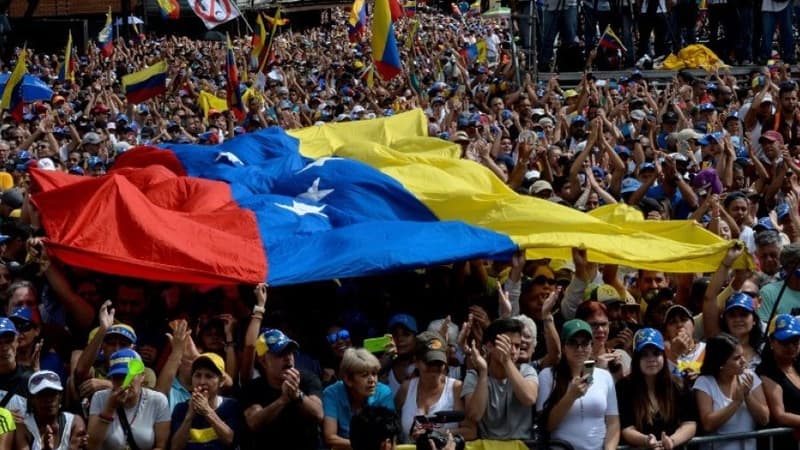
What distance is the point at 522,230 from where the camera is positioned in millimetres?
9578

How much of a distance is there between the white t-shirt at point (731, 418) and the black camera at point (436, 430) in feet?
3.85

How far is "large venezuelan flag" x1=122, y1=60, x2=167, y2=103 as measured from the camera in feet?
56.9

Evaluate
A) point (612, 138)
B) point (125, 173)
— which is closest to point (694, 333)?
point (125, 173)

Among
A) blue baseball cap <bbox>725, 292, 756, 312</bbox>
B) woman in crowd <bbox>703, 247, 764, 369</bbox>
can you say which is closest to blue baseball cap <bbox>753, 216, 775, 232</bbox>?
woman in crowd <bbox>703, 247, 764, 369</bbox>

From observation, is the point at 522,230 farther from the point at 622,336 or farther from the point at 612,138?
the point at 612,138

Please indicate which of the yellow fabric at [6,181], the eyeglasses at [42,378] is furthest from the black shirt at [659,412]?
the yellow fabric at [6,181]

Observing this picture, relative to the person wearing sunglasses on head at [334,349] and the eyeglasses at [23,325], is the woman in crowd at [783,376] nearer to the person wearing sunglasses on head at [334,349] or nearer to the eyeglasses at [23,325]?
the person wearing sunglasses on head at [334,349]

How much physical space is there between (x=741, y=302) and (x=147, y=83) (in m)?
10.6

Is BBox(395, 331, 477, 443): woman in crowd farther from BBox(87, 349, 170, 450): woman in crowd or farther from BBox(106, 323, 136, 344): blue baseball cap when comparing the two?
BBox(106, 323, 136, 344): blue baseball cap

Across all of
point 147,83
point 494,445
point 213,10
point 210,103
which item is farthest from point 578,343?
point 213,10

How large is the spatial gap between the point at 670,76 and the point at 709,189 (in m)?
7.24

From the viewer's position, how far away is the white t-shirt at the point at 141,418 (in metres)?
7.27

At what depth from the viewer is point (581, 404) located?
23.7 feet

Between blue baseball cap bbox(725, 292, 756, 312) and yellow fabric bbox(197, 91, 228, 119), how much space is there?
11.4 metres
